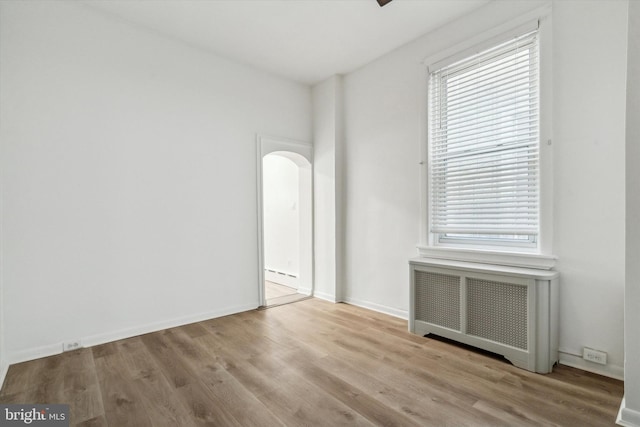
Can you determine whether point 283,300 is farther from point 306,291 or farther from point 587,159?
point 587,159

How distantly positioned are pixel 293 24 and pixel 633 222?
318 cm

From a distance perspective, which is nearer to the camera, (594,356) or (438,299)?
(594,356)

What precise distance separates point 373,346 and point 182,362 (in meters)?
1.63

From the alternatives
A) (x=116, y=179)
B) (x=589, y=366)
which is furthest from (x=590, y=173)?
(x=116, y=179)

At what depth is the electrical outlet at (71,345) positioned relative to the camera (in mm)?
2857

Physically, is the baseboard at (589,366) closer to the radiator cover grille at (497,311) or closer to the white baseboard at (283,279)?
the radiator cover grille at (497,311)

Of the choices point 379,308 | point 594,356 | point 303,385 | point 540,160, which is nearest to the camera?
point 303,385

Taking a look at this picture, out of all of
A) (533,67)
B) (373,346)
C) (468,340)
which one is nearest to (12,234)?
(373,346)

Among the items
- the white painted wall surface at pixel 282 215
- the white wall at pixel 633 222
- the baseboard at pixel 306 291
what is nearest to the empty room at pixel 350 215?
the white wall at pixel 633 222

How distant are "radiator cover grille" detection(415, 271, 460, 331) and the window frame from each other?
0.92 ft

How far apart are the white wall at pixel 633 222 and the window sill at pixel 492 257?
0.88 meters

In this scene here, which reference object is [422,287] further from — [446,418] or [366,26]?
[366,26]

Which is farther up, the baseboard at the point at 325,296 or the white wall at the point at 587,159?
the white wall at the point at 587,159

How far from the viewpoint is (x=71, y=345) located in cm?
289
